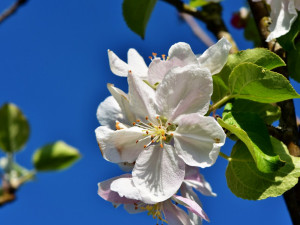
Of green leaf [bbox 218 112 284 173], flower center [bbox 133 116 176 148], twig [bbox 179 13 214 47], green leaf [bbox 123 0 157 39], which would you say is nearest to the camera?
green leaf [bbox 218 112 284 173]

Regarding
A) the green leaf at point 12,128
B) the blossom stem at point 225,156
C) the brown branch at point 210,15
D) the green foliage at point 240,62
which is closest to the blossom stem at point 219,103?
the green foliage at point 240,62

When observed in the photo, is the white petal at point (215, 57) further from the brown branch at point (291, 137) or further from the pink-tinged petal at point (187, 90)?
the brown branch at point (291, 137)

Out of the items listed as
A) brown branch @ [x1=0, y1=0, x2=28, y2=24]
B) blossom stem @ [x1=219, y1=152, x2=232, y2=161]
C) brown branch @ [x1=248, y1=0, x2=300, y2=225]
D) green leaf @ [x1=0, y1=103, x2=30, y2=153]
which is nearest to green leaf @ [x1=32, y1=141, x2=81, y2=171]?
green leaf @ [x1=0, y1=103, x2=30, y2=153]

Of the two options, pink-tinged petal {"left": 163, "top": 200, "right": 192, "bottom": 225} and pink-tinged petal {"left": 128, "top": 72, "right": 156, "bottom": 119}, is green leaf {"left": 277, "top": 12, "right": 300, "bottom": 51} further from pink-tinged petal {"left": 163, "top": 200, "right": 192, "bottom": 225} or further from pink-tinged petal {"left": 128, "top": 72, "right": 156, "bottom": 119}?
pink-tinged petal {"left": 163, "top": 200, "right": 192, "bottom": 225}

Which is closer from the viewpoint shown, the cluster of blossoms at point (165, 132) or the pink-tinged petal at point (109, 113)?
the cluster of blossoms at point (165, 132)

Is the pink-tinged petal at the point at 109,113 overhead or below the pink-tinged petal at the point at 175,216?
overhead
